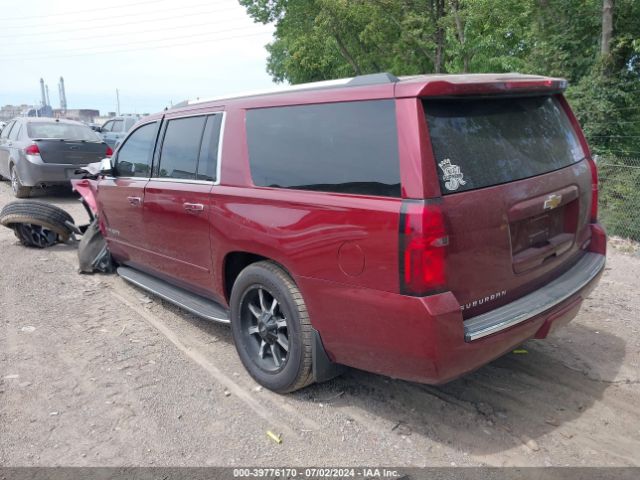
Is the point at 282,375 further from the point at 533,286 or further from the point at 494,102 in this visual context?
the point at 494,102

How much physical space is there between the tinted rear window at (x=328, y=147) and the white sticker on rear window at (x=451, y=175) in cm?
24

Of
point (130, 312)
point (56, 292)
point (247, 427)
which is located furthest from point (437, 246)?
point (56, 292)

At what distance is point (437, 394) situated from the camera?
11.5 ft

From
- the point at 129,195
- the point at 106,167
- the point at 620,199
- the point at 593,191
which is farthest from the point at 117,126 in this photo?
the point at 593,191

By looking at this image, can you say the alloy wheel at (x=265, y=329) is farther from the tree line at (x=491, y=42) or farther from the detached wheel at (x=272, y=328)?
the tree line at (x=491, y=42)

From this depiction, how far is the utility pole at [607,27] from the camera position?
10.7 metres

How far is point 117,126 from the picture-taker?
722 inches

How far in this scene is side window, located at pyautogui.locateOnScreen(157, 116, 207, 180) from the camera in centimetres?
412

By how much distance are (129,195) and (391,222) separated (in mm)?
3119

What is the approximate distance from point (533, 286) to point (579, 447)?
2.99 feet

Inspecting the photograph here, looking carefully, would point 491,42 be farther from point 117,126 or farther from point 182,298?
point 182,298

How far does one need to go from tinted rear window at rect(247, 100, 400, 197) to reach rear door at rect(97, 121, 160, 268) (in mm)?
1606

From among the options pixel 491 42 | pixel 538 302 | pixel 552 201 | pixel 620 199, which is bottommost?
pixel 620 199

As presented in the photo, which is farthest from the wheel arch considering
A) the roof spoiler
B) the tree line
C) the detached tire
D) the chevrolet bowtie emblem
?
the tree line
